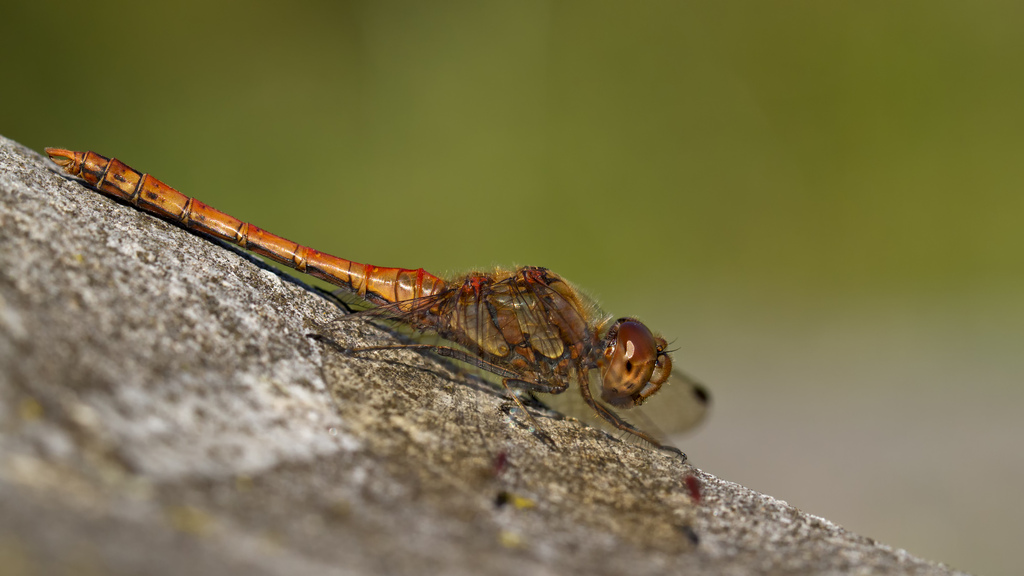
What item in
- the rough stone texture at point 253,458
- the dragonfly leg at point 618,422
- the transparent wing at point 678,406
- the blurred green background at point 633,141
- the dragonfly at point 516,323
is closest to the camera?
the rough stone texture at point 253,458

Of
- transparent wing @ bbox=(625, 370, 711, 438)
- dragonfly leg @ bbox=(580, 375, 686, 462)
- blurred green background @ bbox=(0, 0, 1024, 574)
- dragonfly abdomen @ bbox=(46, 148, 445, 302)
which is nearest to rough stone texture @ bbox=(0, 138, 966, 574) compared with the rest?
dragonfly abdomen @ bbox=(46, 148, 445, 302)

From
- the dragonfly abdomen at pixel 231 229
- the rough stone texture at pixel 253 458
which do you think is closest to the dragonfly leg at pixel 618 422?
the rough stone texture at pixel 253 458

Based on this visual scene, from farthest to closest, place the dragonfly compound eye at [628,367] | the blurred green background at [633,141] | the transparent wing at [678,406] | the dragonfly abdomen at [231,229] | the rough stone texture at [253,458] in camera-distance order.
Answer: the blurred green background at [633,141]
the transparent wing at [678,406]
the dragonfly compound eye at [628,367]
the dragonfly abdomen at [231,229]
the rough stone texture at [253,458]

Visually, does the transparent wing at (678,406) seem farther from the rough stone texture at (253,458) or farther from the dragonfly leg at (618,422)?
the rough stone texture at (253,458)

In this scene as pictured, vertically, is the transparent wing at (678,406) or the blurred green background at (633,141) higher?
the blurred green background at (633,141)

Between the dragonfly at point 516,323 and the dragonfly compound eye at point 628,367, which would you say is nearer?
the dragonfly at point 516,323

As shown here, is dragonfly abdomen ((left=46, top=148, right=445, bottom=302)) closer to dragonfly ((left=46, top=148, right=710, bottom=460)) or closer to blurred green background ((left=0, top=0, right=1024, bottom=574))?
dragonfly ((left=46, top=148, right=710, bottom=460))
